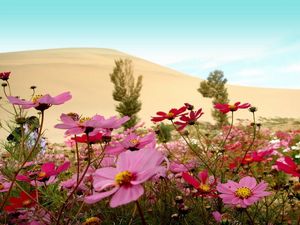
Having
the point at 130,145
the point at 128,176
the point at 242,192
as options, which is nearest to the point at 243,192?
the point at 242,192

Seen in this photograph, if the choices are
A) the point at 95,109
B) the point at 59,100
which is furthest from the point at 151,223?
the point at 95,109

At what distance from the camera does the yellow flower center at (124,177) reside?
36.1 inches

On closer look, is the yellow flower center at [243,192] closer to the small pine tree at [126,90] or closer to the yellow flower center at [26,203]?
the yellow flower center at [26,203]

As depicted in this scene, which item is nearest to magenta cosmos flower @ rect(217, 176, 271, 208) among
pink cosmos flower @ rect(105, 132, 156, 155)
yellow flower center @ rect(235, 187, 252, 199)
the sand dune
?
yellow flower center @ rect(235, 187, 252, 199)

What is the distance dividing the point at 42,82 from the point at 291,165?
4393 centimetres

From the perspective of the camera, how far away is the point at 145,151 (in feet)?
3.09

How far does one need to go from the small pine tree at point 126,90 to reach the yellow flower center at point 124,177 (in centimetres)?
1606

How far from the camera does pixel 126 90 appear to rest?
1769 cm

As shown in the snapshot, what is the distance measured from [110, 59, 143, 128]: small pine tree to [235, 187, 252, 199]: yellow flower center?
1558 centimetres

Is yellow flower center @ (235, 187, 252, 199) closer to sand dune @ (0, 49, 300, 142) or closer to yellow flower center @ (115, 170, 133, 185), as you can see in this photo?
yellow flower center @ (115, 170, 133, 185)

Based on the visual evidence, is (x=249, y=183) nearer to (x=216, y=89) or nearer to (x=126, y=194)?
(x=126, y=194)

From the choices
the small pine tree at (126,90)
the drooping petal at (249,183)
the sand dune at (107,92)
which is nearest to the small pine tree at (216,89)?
the small pine tree at (126,90)

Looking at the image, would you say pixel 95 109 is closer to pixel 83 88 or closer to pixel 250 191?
pixel 83 88

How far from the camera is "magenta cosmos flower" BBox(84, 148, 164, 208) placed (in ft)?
2.76
